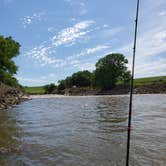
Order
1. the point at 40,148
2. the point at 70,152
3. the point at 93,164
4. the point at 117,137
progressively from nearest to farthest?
1. the point at 93,164
2. the point at 70,152
3. the point at 40,148
4. the point at 117,137

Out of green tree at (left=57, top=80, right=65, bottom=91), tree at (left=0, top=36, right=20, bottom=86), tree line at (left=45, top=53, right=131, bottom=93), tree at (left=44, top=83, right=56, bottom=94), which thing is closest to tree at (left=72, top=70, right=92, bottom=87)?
green tree at (left=57, top=80, right=65, bottom=91)

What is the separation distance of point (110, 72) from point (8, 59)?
150 ft

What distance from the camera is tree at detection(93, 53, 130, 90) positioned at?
95.3 m

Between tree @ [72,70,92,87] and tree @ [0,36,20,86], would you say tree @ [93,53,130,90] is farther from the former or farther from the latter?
tree @ [0,36,20,86]

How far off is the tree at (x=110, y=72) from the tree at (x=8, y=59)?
132ft

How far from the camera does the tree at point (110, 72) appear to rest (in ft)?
313

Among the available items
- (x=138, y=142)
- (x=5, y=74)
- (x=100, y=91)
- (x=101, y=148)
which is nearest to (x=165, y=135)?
(x=138, y=142)

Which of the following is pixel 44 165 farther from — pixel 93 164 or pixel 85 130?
pixel 85 130

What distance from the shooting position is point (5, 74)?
55406mm

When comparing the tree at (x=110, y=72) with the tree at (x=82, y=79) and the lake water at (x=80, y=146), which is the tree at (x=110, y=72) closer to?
the tree at (x=82, y=79)

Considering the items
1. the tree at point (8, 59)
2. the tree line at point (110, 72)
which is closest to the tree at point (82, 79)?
the tree line at point (110, 72)

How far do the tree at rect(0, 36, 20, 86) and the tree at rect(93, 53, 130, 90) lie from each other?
1579 inches

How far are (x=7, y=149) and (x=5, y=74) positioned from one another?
149ft

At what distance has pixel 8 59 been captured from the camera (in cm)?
5738
